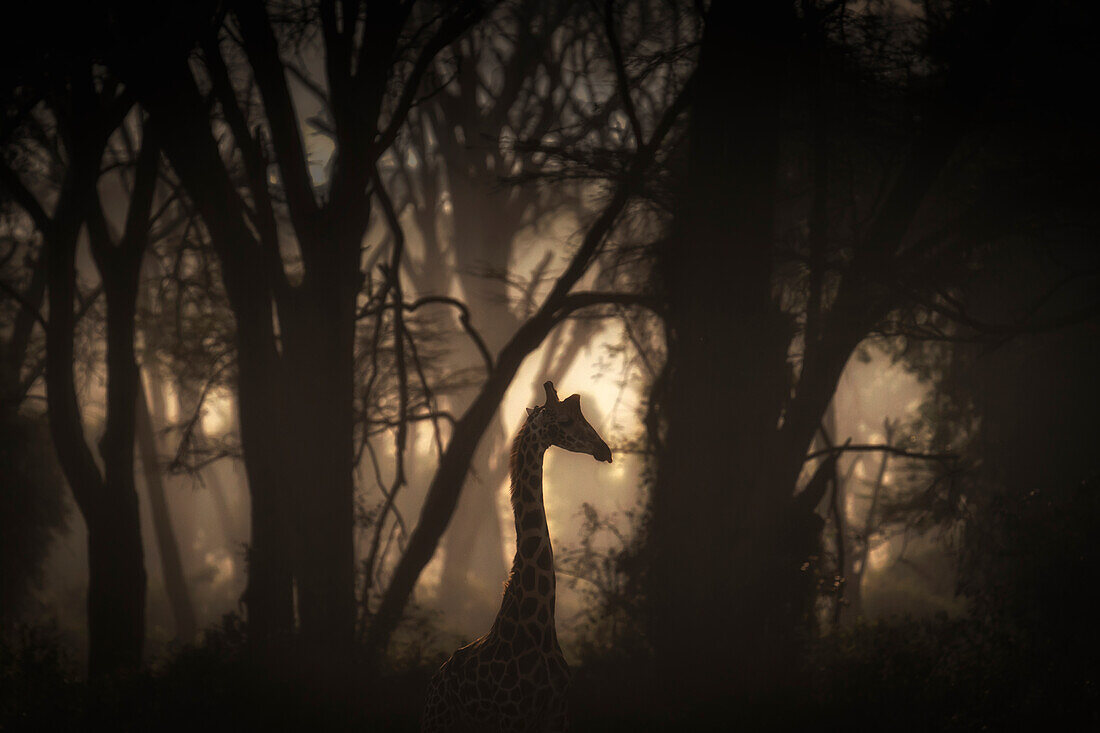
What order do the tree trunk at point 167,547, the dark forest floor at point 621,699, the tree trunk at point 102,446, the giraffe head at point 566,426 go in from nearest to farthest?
the giraffe head at point 566,426, the dark forest floor at point 621,699, the tree trunk at point 102,446, the tree trunk at point 167,547

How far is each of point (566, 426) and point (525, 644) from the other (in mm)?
1390

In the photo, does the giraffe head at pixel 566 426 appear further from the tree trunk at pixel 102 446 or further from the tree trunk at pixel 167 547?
the tree trunk at pixel 167 547

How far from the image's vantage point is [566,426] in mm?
4723

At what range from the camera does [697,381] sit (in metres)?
7.21

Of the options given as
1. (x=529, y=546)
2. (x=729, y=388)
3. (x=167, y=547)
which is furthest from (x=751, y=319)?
(x=167, y=547)

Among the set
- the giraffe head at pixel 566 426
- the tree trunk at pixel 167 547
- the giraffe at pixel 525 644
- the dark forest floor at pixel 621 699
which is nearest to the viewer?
the giraffe head at pixel 566 426

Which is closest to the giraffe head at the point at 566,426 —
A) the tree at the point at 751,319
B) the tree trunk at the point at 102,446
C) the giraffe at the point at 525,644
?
the giraffe at the point at 525,644

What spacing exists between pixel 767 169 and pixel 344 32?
411 cm

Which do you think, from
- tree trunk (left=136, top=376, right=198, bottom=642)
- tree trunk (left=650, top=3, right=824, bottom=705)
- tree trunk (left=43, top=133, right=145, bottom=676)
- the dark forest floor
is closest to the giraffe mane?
tree trunk (left=650, top=3, right=824, bottom=705)

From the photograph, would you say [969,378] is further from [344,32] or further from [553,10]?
[344,32]

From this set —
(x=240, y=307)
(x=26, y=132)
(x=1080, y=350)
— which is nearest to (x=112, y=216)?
(x=26, y=132)

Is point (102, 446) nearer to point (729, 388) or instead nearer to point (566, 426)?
point (566, 426)

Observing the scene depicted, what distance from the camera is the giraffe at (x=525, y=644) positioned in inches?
189

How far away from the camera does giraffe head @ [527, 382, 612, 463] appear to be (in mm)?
4539
